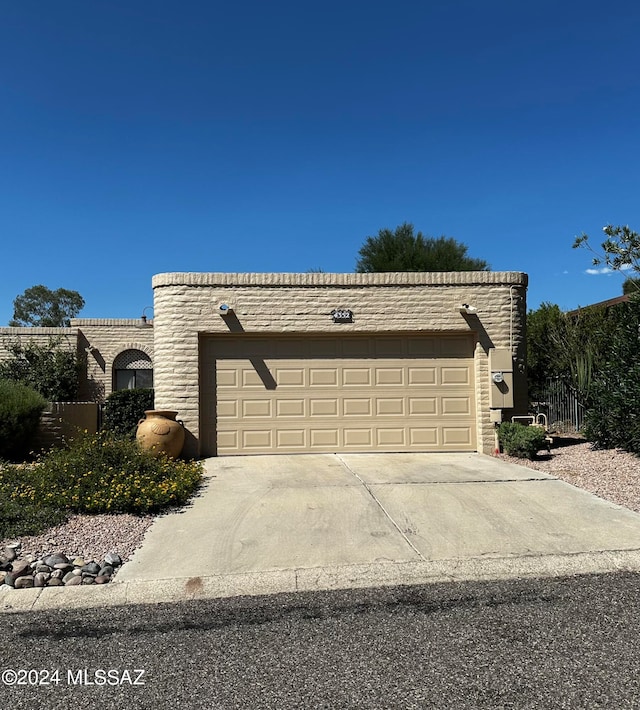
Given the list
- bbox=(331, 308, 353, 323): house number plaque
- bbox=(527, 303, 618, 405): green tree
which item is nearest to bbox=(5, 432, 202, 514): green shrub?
bbox=(331, 308, 353, 323): house number plaque

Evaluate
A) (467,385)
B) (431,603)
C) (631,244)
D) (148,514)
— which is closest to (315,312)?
(467,385)

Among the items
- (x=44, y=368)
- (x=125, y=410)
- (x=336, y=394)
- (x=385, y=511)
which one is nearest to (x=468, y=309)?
(x=336, y=394)

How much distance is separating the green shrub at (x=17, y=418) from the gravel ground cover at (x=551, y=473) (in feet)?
15.3

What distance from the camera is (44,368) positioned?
59.2 ft

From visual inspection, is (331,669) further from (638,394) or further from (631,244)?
(631,244)

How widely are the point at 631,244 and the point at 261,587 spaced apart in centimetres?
1099

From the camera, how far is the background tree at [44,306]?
55.0 meters

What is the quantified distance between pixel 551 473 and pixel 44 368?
14.9 metres

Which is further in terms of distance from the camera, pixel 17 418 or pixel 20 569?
pixel 17 418

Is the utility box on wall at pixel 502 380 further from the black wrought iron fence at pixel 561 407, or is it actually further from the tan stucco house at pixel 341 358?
the black wrought iron fence at pixel 561 407

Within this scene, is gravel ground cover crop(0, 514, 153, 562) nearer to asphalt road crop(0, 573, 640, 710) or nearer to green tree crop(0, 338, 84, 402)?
asphalt road crop(0, 573, 640, 710)

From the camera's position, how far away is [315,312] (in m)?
11.7

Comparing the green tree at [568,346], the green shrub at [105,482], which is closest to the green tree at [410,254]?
the green tree at [568,346]

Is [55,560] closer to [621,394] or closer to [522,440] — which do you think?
[522,440]
